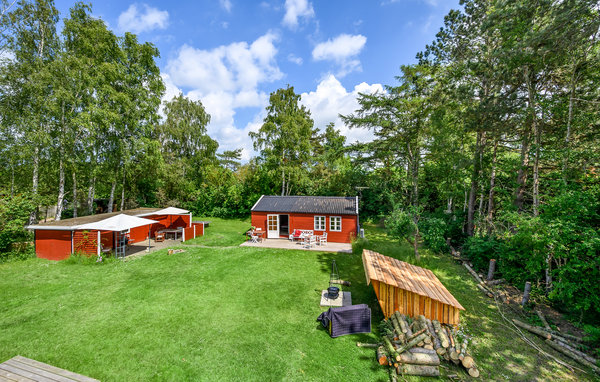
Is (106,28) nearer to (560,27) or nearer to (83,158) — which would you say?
(83,158)

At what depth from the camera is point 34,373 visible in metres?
3.82

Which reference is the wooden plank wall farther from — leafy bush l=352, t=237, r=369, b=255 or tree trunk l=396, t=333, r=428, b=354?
leafy bush l=352, t=237, r=369, b=255

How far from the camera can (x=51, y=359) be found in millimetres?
4445

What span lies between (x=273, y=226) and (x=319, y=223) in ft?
10.7

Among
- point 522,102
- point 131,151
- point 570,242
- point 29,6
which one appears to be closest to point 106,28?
point 29,6

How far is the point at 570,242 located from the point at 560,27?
662 cm

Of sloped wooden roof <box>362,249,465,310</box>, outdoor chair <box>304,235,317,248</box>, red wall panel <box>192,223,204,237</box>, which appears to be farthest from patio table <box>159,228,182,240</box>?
sloped wooden roof <box>362,249,465,310</box>

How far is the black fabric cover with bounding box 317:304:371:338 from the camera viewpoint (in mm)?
5492

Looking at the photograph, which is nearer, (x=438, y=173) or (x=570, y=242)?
(x=570, y=242)

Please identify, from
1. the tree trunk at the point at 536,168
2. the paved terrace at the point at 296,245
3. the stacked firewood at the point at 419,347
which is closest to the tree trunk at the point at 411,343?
the stacked firewood at the point at 419,347

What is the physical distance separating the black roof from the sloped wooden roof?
237 inches

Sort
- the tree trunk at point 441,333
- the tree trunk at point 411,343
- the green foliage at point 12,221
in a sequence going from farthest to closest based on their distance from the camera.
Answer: the green foliage at point 12,221, the tree trunk at point 441,333, the tree trunk at point 411,343

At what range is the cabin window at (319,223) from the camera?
1423 centimetres

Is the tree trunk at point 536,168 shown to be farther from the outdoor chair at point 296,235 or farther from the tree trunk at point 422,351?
the outdoor chair at point 296,235
